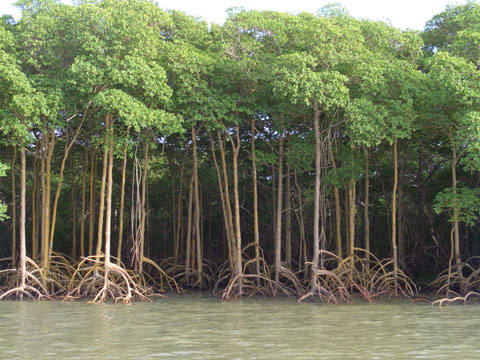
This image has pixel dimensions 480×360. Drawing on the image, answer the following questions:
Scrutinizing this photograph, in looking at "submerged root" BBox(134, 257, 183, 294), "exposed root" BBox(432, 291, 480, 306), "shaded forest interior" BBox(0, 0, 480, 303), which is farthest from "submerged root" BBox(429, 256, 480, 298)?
"submerged root" BBox(134, 257, 183, 294)

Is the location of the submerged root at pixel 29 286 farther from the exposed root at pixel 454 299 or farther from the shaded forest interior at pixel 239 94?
the exposed root at pixel 454 299

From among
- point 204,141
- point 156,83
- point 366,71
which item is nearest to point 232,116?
point 156,83

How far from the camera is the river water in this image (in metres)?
11.0

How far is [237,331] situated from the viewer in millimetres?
13562

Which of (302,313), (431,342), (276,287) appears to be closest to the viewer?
(431,342)

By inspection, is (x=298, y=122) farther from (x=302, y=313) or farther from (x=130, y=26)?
(x=302, y=313)

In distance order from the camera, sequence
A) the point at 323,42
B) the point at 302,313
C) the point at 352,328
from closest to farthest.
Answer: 1. the point at 352,328
2. the point at 302,313
3. the point at 323,42

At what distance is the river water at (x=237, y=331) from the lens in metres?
11.0

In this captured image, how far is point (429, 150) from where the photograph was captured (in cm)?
2667

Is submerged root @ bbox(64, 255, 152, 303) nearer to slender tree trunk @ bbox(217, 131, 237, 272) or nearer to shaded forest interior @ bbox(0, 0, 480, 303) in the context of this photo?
shaded forest interior @ bbox(0, 0, 480, 303)

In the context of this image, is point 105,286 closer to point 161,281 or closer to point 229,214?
point 161,281

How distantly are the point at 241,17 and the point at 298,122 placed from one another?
15.3 ft

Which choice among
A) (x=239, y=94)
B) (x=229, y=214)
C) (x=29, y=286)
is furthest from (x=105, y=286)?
(x=239, y=94)

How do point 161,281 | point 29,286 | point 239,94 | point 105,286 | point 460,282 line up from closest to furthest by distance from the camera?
point 105,286 < point 29,286 < point 460,282 < point 239,94 < point 161,281
